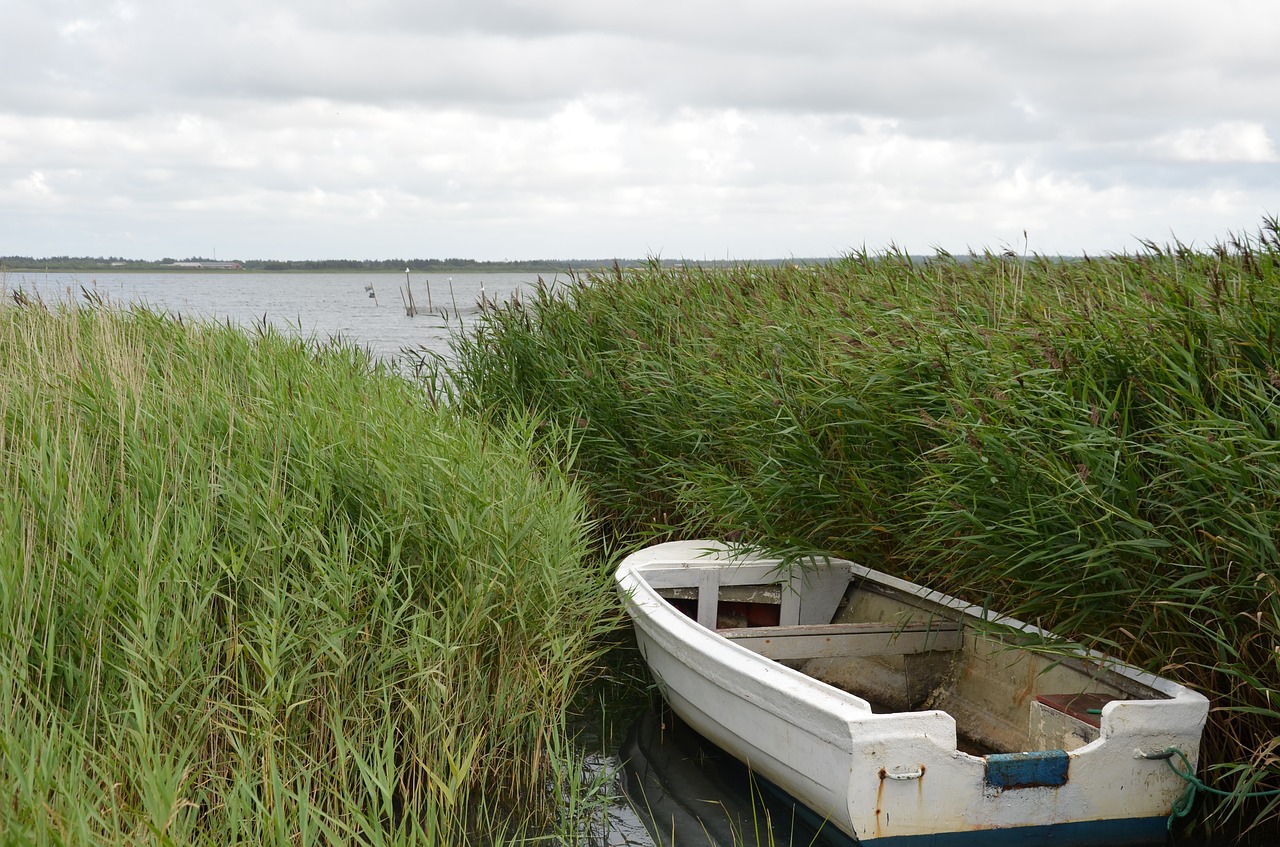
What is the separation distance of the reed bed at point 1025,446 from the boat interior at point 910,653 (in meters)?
0.18

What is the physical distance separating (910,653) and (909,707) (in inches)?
10.0

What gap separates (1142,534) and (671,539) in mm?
3540

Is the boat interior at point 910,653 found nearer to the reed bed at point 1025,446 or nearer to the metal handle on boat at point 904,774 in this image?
the reed bed at point 1025,446

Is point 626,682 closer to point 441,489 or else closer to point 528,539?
point 528,539

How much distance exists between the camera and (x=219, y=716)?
140 inches

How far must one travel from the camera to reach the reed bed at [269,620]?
9.98 feet

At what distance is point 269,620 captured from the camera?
3643 millimetres

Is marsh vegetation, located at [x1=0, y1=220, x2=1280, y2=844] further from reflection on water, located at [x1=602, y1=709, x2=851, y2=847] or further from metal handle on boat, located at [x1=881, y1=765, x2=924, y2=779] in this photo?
metal handle on boat, located at [x1=881, y1=765, x2=924, y2=779]

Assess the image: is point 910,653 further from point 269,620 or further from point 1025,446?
point 269,620

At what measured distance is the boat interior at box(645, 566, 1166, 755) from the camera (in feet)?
13.1

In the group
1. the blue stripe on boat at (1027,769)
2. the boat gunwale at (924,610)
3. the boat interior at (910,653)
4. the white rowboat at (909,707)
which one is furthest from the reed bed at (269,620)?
the blue stripe on boat at (1027,769)

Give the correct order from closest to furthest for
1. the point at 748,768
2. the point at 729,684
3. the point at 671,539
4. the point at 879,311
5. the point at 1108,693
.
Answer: the point at 1108,693, the point at 729,684, the point at 748,768, the point at 879,311, the point at 671,539

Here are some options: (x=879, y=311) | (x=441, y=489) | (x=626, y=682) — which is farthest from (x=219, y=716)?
(x=879, y=311)

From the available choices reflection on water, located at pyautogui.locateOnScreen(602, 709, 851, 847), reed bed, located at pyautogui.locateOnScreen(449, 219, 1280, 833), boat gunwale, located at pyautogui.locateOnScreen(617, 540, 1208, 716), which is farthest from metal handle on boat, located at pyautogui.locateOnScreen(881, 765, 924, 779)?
reed bed, located at pyautogui.locateOnScreen(449, 219, 1280, 833)
